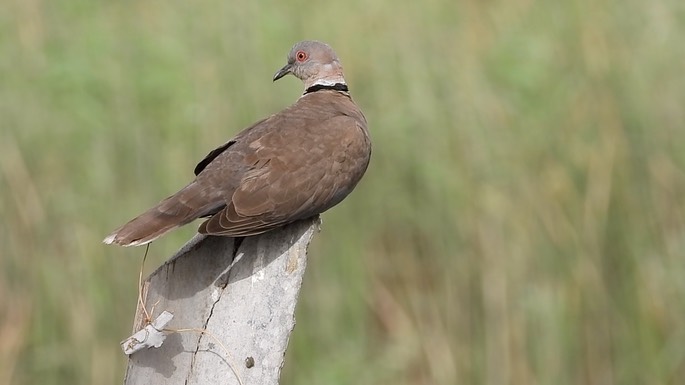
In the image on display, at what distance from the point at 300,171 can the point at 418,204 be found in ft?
5.25

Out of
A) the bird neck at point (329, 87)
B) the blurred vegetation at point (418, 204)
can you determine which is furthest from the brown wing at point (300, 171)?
the blurred vegetation at point (418, 204)

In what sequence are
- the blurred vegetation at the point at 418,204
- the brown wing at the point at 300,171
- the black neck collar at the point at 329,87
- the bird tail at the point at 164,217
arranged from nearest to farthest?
1. the bird tail at the point at 164,217
2. the brown wing at the point at 300,171
3. the black neck collar at the point at 329,87
4. the blurred vegetation at the point at 418,204

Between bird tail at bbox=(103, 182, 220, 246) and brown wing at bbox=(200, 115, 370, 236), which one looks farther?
brown wing at bbox=(200, 115, 370, 236)

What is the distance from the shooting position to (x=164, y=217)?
3.10 metres

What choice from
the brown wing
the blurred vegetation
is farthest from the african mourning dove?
the blurred vegetation

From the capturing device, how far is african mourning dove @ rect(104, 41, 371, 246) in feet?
9.98

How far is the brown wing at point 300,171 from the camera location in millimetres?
3125

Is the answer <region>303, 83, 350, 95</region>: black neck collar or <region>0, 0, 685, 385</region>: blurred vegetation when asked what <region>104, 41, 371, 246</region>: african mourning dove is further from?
<region>0, 0, 685, 385</region>: blurred vegetation

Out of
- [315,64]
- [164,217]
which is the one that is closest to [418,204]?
[315,64]

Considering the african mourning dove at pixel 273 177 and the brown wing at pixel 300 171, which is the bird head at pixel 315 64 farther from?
the brown wing at pixel 300 171

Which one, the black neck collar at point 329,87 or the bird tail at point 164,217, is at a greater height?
the black neck collar at point 329,87

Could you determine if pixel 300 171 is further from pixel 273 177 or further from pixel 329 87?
pixel 329 87

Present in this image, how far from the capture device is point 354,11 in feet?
17.9

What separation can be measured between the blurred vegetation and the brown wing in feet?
4.16
